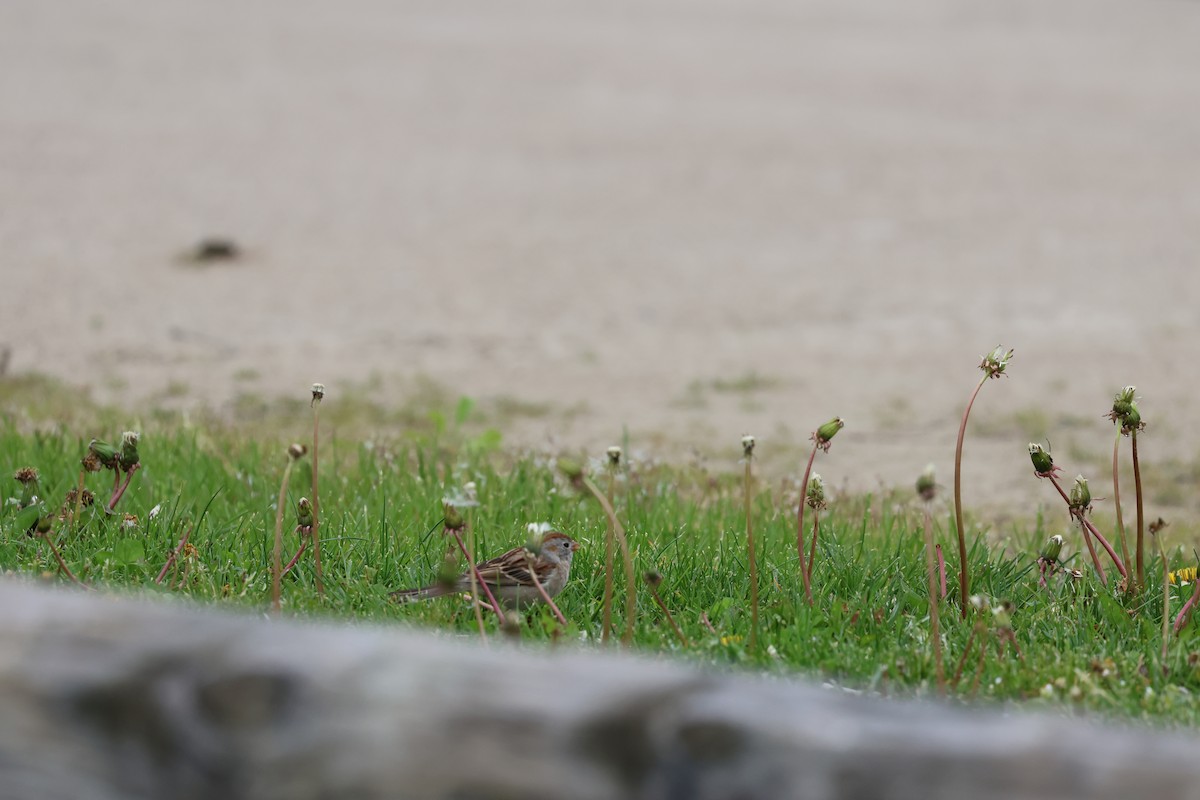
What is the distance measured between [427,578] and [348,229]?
7049 mm

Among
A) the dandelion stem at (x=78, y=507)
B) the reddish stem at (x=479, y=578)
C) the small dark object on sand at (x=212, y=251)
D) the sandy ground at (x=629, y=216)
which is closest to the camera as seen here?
the reddish stem at (x=479, y=578)

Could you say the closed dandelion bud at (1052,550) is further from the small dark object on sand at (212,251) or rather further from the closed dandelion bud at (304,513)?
the small dark object on sand at (212,251)

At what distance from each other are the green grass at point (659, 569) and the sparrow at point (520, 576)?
0.06 m

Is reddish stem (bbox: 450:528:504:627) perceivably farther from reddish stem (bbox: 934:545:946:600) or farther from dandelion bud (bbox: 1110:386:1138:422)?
dandelion bud (bbox: 1110:386:1138:422)

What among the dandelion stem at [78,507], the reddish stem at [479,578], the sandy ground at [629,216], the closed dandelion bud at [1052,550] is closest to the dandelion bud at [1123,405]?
the closed dandelion bud at [1052,550]

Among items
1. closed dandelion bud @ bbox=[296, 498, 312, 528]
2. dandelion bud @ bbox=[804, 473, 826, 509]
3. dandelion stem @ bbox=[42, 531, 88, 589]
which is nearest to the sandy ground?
dandelion bud @ bbox=[804, 473, 826, 509]

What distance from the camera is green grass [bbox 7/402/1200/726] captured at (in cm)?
309

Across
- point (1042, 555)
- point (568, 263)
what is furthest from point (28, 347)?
point (1042, 555)

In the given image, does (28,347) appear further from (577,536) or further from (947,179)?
(947,179)

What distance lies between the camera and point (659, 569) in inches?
146

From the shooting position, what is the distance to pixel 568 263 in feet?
32.1

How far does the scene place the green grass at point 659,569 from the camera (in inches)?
122

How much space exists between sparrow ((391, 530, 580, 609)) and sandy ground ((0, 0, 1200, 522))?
2.02 meters

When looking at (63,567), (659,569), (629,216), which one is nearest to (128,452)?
(63,567)
